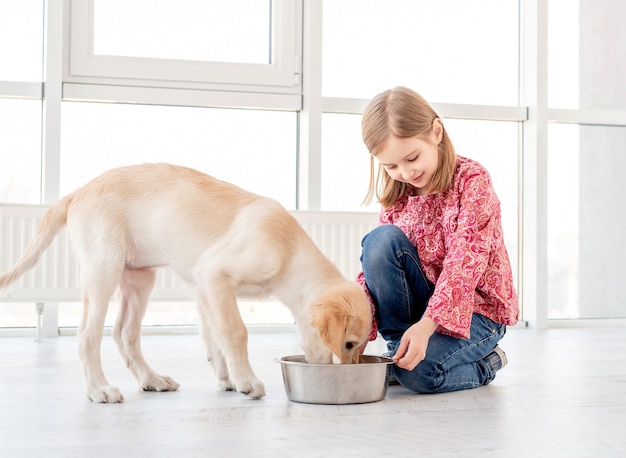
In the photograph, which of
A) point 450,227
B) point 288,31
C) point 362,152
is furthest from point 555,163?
point 450,227

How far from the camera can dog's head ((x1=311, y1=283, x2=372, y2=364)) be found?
1.82 metres

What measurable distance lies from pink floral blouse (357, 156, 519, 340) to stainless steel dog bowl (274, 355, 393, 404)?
0.23 meters

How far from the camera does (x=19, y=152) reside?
4.20 meters

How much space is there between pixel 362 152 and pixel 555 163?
132cm

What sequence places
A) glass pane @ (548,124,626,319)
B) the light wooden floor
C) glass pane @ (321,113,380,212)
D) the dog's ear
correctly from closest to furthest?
the light wooden floor
the dog's ear
glass pane @ (321,113,380,212)
glass pane @ (548,124,626,319)

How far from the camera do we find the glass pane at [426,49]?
468cm

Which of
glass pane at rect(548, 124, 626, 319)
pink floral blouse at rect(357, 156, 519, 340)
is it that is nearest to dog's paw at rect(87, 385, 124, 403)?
pink floral blouse at rect(357, 156, 519, 340)

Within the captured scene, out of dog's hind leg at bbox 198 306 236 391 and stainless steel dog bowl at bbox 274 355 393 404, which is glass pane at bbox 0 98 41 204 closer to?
dog's hind leg at bbox 198 306 236 391

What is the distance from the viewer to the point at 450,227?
2.19m

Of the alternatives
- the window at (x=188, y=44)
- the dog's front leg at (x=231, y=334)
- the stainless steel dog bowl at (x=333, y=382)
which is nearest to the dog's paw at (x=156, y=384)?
the dog's front leg at (x=231, y=334)

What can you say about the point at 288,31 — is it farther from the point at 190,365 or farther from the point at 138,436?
the point at 138,436

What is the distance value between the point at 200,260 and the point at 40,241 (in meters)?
0.44

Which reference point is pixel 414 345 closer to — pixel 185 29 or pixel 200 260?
pixel 200 260

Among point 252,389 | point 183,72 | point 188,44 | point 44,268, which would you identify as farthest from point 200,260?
point 188,44
